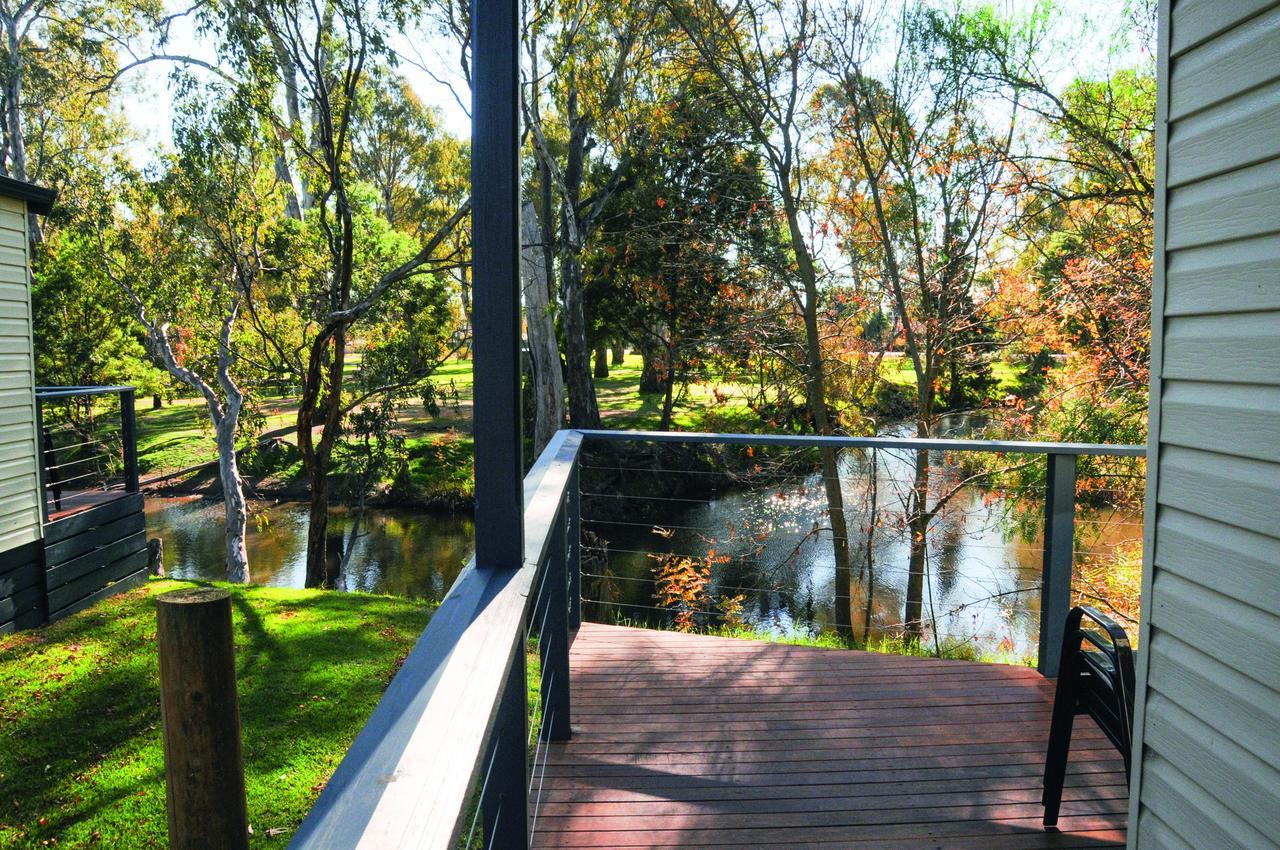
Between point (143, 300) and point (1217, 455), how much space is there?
1299cm

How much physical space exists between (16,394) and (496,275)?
22.9 feet

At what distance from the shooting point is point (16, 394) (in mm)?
6695

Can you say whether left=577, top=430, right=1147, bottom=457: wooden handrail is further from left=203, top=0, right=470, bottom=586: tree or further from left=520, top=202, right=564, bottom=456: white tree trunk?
left=520, top=202, right=564, bottom=456: white tree trunk

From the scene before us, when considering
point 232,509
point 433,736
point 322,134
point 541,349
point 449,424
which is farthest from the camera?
point 449,424

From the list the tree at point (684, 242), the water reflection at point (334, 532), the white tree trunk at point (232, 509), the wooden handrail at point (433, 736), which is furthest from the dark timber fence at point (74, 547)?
the wooden handrail at point (433, 736)

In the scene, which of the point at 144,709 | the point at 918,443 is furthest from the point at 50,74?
the point at 918,443

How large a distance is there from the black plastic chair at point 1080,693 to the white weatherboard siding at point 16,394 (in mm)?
7290

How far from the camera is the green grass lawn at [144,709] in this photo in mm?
3951

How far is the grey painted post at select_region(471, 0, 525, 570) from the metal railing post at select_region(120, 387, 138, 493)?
6768mm

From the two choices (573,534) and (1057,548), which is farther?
(573,534)

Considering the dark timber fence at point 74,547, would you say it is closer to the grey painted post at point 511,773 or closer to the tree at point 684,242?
the tree at point 684,242

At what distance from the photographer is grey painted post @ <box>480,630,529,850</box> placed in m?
1.55

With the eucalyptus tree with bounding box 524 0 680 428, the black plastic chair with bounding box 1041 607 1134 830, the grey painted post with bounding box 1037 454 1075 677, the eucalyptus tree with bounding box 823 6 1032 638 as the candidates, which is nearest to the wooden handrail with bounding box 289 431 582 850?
the black plastic chair with bounding box 1041 607 1134 830

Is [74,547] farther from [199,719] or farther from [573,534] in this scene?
[199,719]
